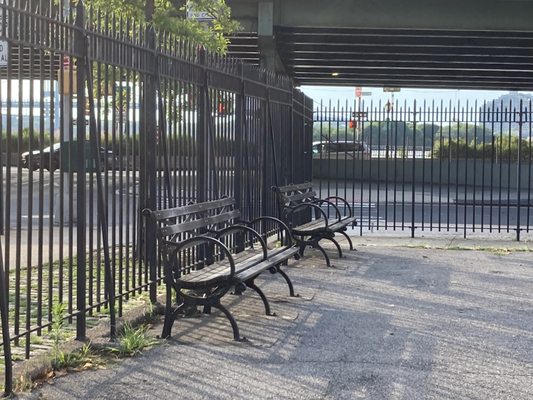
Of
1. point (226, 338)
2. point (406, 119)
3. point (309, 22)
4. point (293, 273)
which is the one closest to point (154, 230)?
point (226, 338)

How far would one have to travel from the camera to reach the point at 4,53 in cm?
546

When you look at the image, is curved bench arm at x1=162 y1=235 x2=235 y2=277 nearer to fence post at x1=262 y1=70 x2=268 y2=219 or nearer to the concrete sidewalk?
the concrete sidewalk

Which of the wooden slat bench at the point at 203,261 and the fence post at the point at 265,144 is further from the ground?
the fence post at the point at 265,144

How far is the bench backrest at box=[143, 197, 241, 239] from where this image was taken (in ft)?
23.0

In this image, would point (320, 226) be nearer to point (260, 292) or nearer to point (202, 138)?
point (202, 138)

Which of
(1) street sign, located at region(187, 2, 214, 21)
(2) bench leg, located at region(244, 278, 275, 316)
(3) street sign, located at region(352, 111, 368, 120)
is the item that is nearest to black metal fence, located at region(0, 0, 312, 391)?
(2) bench leg, located at region(244, 278, 275, 316)

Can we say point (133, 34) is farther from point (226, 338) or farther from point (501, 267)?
point (501, 267)

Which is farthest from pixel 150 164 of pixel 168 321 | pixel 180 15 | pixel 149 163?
pixel 180 15

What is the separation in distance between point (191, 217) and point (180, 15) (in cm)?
398

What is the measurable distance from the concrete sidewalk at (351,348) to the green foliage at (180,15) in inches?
131

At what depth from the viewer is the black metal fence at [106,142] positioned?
562 centimetres

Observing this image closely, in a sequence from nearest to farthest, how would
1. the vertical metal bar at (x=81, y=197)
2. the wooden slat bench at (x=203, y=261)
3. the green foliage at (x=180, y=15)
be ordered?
1. the vertical metal bar at (x=81, y=197)
2. the wooden slat bench at (x=203, y=261)
3. the green foliage at (x=180, y=15)

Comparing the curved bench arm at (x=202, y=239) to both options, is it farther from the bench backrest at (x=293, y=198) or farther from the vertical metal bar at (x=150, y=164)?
the bench backrest at (x=293, y=198)

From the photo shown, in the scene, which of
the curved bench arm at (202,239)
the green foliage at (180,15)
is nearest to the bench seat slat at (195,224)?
the curved bench arm at (202,239)
